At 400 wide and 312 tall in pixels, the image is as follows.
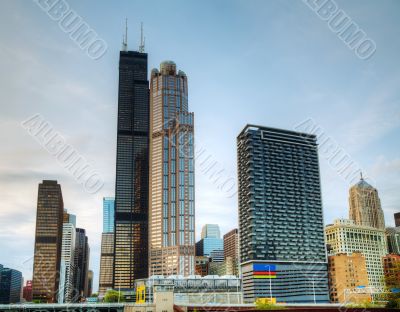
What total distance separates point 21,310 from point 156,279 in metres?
85.3

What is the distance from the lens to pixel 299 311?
92.8 metres

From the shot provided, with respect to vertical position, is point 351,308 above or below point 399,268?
below

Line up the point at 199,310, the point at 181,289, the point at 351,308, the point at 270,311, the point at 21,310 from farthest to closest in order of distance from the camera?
the point at 181,289 → the point at 21,310 → the point at 199,310 → the point at 351,308 → the point at 270,311

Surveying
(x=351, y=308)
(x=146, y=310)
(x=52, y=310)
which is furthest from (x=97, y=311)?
(x=351, y=308)

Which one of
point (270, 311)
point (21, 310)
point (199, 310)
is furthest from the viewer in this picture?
point (21, 310)

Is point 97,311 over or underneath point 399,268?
underneath

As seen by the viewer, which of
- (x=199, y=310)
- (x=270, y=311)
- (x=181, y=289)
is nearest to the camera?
(x=270, y=311)

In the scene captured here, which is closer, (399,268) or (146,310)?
(399,268)

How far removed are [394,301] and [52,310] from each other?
84912mm

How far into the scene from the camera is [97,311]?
12256cm

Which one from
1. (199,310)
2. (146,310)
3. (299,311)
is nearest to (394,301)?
(299,311)

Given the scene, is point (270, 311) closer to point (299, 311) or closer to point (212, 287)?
point (299, 311)

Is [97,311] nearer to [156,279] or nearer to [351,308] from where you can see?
[351,308]

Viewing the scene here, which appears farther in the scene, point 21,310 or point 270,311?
point 21,310
